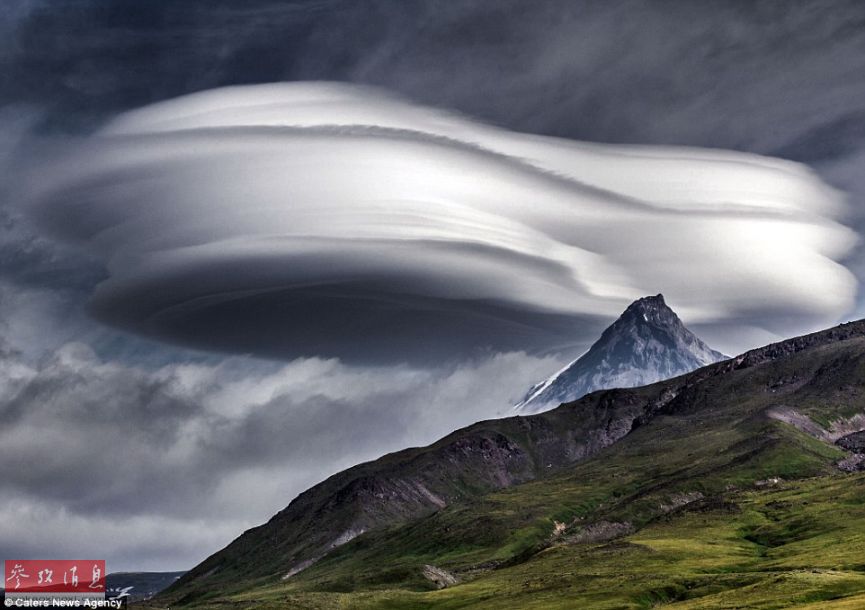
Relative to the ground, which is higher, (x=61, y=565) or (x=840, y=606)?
(x=61, y=565)

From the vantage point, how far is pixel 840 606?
607 feet

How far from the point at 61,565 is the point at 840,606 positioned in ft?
455

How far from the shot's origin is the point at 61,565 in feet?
613
